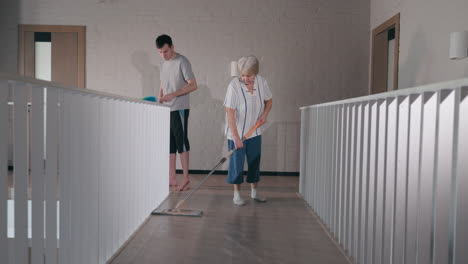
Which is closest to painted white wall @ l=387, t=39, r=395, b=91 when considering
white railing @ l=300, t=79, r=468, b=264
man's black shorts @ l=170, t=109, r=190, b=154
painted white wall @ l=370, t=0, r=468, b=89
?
painted white wall @ l=370, t=0, r=468, b=89

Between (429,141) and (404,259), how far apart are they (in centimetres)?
45

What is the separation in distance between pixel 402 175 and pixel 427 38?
9.56 feet

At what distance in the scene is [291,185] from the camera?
4.98 meters

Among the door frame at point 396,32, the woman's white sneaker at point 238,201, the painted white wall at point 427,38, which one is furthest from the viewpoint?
the door frame at point 396,32

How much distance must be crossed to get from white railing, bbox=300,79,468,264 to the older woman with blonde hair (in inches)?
37.1

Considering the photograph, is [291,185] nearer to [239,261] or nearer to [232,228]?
[232,228]

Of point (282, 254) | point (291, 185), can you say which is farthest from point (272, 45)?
point (282, 254)

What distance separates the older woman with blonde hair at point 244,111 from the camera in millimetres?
3516

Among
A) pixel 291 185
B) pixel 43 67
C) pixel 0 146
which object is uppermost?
pixel 43 67

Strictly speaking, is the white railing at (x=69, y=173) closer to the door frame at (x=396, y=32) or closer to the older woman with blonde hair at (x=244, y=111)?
the older woman with blonde hair at (x=244, y=111)

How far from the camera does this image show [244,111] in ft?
11.8

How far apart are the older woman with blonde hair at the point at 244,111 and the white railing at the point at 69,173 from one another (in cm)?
97

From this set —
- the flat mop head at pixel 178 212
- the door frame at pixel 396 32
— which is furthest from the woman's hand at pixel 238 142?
the door frame at pixel 396 32

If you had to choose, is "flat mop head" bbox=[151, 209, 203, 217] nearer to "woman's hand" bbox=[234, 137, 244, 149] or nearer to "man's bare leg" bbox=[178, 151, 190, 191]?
"woman's hand" bbox=[234, 137, 244, 149]
